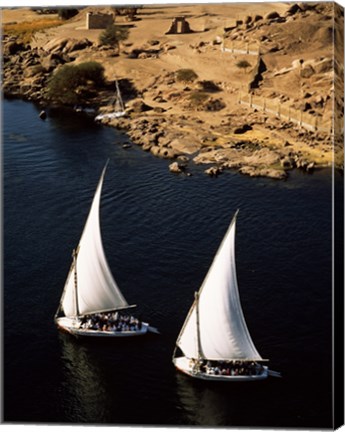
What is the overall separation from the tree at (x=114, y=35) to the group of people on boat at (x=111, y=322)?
19.2 metres

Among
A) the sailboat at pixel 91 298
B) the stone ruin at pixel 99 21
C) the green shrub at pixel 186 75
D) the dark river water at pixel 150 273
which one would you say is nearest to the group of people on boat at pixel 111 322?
the sailboat at pixel 91 298

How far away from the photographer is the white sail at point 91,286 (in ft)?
193

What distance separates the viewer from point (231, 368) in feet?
181

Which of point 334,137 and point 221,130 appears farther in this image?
point 221,130

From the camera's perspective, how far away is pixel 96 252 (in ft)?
192

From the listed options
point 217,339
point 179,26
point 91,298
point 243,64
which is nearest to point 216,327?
point 217,339

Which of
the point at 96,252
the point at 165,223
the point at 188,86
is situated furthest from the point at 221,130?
the point at 96,252

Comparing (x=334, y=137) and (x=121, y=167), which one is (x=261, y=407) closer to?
(x=334, y=137)

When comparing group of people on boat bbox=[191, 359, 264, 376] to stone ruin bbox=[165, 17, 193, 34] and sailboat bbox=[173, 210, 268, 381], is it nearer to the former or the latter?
sailboat bbox=[173, 210, 268, 381]

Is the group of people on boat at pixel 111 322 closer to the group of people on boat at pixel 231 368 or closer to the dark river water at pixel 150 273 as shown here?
the dark river water at pixel 150 273

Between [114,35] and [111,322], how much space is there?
65.1 feet

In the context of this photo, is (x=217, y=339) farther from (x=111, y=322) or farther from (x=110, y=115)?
(x=110, y=115)

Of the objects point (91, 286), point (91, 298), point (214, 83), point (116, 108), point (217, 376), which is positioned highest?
point (214, 83)

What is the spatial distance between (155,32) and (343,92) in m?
16.1
